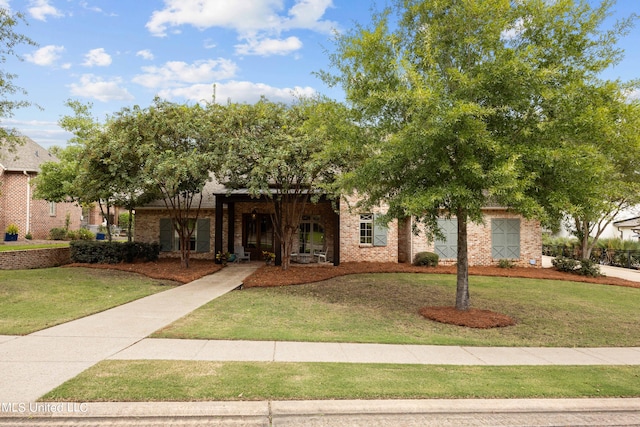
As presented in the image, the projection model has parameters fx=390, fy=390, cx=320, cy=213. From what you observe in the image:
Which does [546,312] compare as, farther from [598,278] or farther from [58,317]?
[58,317]

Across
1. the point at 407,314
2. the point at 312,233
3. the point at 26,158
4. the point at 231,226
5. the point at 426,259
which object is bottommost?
the point at 407,314

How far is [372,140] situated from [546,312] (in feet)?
21.4

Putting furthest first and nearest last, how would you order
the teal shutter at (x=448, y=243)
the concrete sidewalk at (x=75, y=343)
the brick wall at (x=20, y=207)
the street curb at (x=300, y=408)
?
1. the brick wall at (x=20, y=207)
2. the teal shutter at (x=448, y=243)
3. the concrete sidewalk at (x=75, y=343)
4. the street curb at (x=300, y=408)

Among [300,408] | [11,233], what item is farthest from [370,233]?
[11,233]

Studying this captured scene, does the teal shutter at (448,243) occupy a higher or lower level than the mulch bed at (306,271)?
higher

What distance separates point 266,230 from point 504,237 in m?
12.2

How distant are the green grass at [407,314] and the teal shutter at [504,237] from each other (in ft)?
15.1

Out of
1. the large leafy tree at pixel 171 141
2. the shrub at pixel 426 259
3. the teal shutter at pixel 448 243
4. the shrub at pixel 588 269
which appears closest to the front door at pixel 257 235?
the large leafy tree at pixel 171 141

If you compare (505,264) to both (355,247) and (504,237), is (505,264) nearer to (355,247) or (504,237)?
(504,237)

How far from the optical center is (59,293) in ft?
35.6

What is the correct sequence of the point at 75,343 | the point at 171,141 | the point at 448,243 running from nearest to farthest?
the point at 75,343, the point at 171,141, the point at 448,243

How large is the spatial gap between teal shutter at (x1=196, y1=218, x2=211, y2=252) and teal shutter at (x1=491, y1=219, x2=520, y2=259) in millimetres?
14353

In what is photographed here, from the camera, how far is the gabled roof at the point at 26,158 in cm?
2562

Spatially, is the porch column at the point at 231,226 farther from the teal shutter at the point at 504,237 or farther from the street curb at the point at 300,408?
the street curb at the point at 300,408
